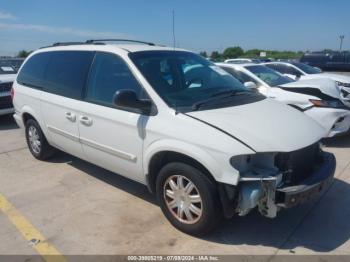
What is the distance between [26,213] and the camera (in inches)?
160

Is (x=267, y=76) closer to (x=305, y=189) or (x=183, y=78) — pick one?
(x=183, y=78)

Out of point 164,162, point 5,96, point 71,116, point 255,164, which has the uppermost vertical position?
point 71,116

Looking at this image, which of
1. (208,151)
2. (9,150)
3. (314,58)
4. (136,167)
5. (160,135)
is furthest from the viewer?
(314,58)

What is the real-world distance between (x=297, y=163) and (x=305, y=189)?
28cm

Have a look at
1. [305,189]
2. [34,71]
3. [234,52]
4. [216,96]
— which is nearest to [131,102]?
[216,96]

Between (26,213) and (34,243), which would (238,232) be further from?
(26,213)

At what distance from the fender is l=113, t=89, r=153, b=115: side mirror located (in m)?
0.41

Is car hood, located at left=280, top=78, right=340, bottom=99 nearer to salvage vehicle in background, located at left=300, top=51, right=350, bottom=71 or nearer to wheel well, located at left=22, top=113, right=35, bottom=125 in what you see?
wheel well, located at left=22, top=113, right=35, bottom=125

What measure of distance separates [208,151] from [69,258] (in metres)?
1.60

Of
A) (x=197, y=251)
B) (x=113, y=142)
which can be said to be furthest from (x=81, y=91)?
(x=197, y=251)

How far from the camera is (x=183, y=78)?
4117mm

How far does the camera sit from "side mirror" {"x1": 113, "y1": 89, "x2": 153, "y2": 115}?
3.47 metres

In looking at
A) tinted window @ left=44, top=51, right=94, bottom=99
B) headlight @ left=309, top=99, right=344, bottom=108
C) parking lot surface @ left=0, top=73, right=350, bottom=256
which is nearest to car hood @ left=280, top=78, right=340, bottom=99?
headlight @ left=309, top=99, right=344, bottom=108

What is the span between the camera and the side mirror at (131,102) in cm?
347
